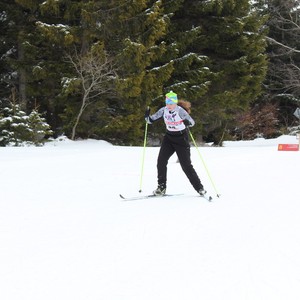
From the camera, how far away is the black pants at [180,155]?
22.5 ft

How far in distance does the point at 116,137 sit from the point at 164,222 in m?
14.0

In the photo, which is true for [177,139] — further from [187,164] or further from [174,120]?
[187,164]

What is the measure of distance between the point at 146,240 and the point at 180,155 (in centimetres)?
271

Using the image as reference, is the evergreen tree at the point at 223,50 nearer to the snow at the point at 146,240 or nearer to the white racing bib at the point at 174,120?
the snow at the point at 146,240

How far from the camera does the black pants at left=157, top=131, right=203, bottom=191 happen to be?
22.5 feet

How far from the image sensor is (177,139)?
273 inches

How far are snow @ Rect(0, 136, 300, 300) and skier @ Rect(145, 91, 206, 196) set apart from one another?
1.16ft

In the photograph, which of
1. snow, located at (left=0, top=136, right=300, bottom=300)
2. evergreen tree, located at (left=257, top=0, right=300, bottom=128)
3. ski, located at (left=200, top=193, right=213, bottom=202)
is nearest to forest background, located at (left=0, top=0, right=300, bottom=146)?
evergreen tree, located at (left=257, top=0, right=300, bottom=128)

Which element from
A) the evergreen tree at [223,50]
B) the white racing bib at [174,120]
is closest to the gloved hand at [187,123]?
the white racing bib at [174,120]

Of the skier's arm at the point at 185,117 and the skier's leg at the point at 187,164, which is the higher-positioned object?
the skier's arm at the point at 185,117

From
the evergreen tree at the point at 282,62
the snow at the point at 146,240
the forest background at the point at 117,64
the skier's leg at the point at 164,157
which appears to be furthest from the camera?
the evergreen tree at the point at 282,62

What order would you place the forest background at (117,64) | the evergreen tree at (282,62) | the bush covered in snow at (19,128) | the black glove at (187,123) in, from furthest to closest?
1. the evergreen tree at (282,62)
2. the forest background at (117,64)
3. the bush covered in snow at (19,128)
4. the black glove at (187,123)

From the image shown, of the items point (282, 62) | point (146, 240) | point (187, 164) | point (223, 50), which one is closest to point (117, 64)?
point (223, 50)

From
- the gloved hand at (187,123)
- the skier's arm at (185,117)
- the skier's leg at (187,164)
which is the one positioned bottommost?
the skier's leg at (187,164)
